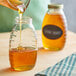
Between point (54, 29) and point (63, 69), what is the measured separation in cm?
27

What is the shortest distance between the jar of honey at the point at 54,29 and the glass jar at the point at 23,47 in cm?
21

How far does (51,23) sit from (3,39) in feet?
0.97

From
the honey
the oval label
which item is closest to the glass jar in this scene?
the honey

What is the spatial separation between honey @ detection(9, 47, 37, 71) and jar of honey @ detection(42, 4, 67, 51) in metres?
0.24

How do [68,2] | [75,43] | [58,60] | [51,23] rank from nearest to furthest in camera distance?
[58,60] → [51,23] → [75,43] → [68,2]

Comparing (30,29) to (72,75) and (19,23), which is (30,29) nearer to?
(19,23)

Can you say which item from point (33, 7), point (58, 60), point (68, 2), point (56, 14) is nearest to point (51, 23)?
point (56, 14)

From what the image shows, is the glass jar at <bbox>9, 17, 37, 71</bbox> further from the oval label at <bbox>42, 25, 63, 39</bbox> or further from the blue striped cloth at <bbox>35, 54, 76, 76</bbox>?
the oval label at <bbox>42, 25, 63, 39</bbox>

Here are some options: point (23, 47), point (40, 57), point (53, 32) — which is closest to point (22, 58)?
point (23, 47)

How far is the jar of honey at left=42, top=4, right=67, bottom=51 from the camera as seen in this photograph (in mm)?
1035

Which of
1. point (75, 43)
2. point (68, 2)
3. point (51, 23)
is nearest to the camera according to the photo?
point (51, 23)

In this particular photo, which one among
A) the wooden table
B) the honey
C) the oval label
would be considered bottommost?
the wooden table

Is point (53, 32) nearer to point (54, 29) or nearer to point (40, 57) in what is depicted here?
point (54, 29)

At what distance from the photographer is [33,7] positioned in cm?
161
